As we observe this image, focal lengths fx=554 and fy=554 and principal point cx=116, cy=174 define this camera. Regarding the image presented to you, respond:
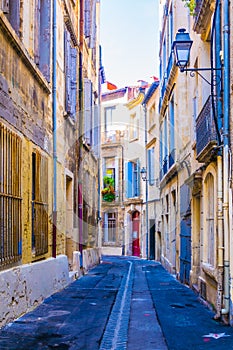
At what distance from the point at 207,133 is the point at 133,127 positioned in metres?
26.4

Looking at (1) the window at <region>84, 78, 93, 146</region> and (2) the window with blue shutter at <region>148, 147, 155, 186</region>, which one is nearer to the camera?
(1) the window at <region>84, 78, 93, 146</region>

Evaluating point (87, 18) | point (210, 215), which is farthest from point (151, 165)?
point (210, 215)

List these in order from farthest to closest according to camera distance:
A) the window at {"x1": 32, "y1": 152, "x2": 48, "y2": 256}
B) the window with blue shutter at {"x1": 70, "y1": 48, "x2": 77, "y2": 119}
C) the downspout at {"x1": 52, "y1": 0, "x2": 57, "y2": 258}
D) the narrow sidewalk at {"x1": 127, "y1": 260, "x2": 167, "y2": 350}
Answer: the window with blue shutter at {"x1": 70, "y1": 48, "x2": 77, "y2": 119} → the downspout at {"x1": 52, "y1": 0, "x2": 57, "y2": 258} → the window at {"x1": 32, "y1": 152, "x2": 48, "y2": 256} → the narrow sidewalk at {"x1": 127, "y1": 260, "x2": 167, "y2": 350}

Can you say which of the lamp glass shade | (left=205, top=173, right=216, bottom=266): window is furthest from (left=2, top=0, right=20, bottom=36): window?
(left=205, top=173, right=216, bottom=266): window

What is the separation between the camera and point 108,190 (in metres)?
38.3

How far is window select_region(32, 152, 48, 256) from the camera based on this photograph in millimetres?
9872

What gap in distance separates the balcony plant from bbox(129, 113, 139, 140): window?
396cm

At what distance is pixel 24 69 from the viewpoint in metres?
9.16

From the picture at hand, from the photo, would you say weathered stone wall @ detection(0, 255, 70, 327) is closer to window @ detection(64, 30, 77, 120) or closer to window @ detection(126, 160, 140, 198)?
window @ detection(64, 30, 77, 120)

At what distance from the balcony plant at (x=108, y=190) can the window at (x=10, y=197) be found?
2947 cm

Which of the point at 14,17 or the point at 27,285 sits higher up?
the point at 14,17

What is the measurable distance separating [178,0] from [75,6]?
3.19 meters

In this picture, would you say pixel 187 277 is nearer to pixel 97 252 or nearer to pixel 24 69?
pixel 24 69

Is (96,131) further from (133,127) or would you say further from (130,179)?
(130,179)
